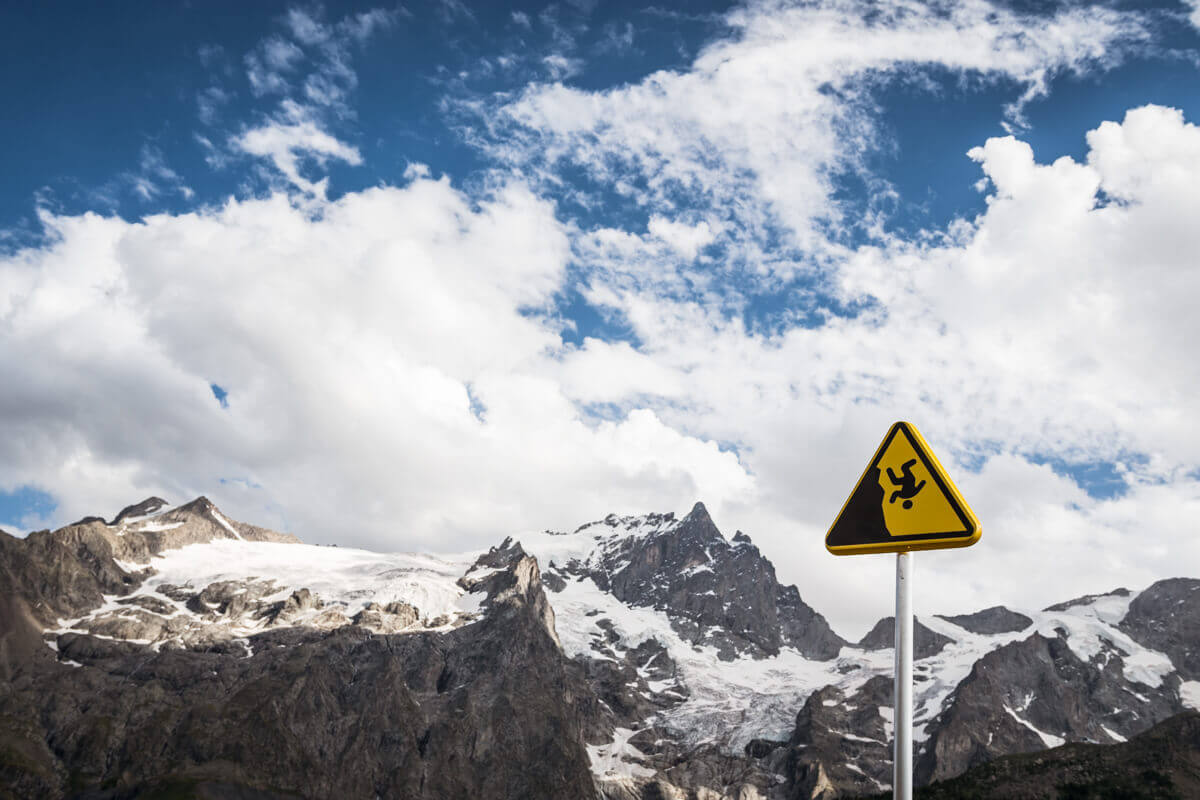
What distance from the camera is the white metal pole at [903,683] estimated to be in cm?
601

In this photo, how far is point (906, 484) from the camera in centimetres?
683

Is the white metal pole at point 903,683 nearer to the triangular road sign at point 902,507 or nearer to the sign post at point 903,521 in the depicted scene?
the sign post at point 903,521

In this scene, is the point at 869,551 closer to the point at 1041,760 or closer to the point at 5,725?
the point at 1041,760

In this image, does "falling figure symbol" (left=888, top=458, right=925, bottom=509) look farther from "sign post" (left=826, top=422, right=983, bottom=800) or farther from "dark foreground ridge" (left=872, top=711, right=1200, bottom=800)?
"dark foreground ridge" (left=872, top=711, right=1200, bottom=800)

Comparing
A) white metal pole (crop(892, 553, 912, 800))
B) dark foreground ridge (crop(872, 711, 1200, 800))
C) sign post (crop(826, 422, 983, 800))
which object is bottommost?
white metal pole (crop(892, 553, 912, 800))

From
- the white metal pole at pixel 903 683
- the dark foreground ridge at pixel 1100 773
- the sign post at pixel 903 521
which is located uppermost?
the dark foreground ridge at pixel 1100 773

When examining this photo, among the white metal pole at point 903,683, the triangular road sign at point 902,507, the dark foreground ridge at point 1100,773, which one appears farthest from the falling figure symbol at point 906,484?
the dark foreground ridge at point 1100,773

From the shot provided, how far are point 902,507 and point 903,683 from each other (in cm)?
124

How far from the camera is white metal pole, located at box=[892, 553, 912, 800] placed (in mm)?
6012

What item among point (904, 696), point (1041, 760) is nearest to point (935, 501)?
point (904, 696)

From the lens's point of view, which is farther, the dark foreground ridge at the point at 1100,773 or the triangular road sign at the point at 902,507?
the dark foreground ridge at the point at 1100,773

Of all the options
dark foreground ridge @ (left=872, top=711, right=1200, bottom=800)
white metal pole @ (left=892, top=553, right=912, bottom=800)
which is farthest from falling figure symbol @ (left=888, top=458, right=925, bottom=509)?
dark foreground ridge @ (left=872, top=711, right=1200, bottom=800)

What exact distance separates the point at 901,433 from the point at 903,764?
7.76 feet

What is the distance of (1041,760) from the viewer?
17238cm
